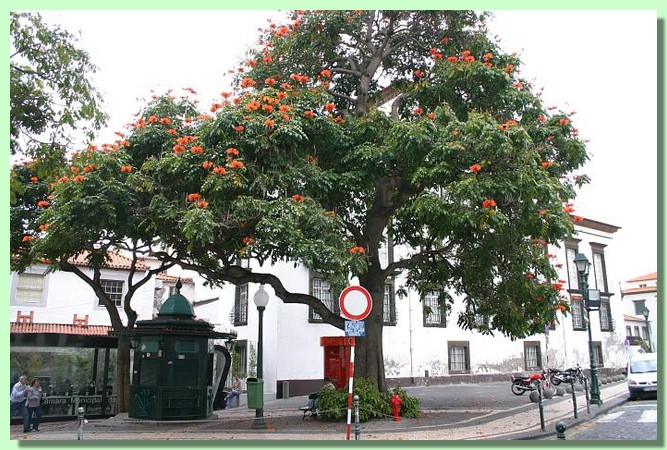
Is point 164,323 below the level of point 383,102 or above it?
below

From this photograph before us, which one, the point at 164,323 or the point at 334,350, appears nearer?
the point at 164,323

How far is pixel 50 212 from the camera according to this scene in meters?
12.6

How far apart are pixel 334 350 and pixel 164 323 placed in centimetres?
920

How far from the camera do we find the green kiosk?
15305 millimetres

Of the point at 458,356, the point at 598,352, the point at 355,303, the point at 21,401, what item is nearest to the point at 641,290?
the point at 598,352

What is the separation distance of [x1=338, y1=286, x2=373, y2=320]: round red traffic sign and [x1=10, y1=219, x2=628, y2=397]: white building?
43.3 feet

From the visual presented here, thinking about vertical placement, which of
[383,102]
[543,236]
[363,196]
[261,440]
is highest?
[383,102]

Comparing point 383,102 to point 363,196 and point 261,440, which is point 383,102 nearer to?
point 363,196

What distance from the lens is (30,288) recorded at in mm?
27938

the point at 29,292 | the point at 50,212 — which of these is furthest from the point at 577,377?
the point at 29,292

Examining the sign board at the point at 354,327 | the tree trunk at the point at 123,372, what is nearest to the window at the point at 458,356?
the tree trunk at the point at 123,372

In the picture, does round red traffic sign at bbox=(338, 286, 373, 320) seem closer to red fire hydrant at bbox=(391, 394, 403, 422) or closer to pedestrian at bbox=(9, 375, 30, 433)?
red fire hydrant at bbox=(391, 394, 403, 422)

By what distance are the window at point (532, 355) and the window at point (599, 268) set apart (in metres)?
6.85

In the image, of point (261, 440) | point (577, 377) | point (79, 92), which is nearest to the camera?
point (79, 92)
